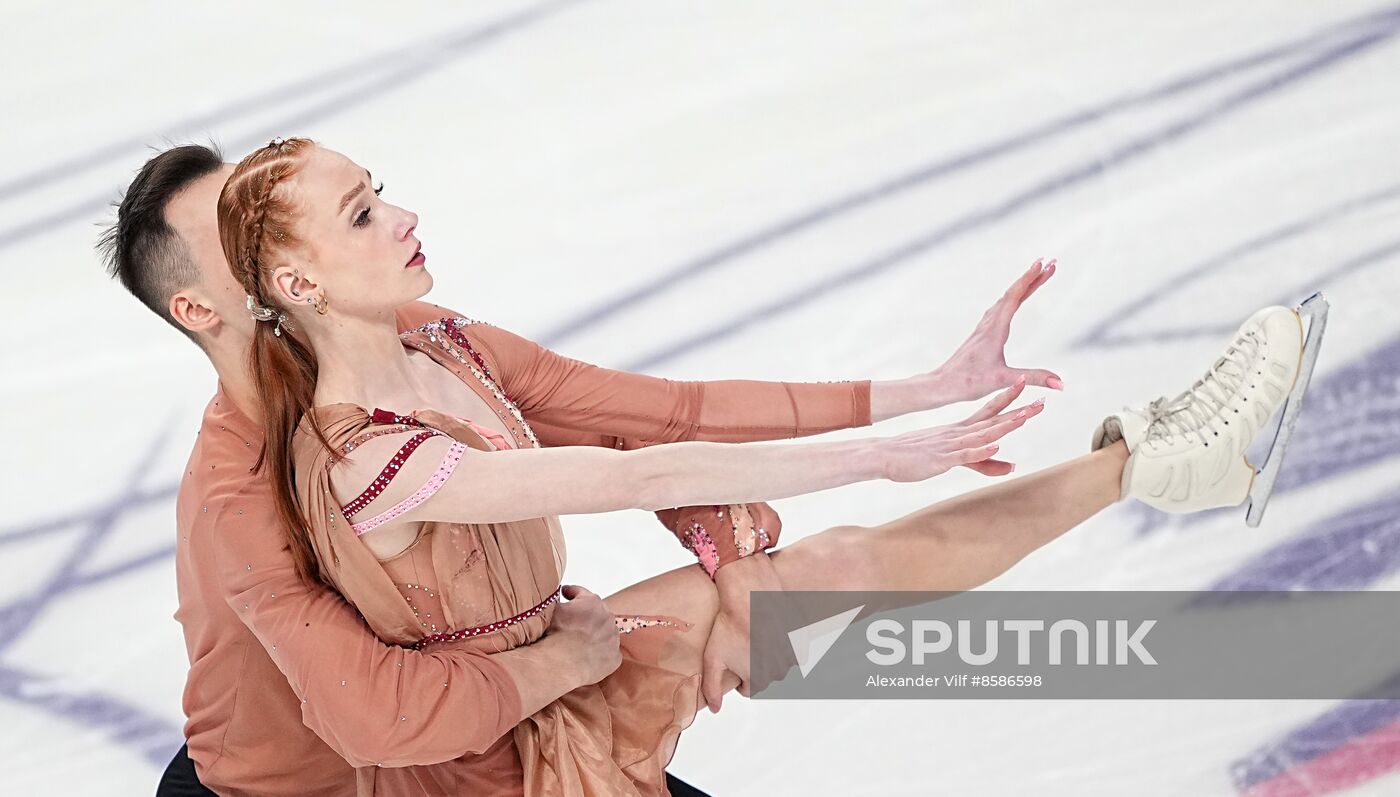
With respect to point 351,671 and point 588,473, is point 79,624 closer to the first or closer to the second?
point 351,671

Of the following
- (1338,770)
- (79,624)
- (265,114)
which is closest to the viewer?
(1338,770)

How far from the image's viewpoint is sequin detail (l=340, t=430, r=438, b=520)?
2117mm

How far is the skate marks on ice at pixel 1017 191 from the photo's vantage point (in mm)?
4023

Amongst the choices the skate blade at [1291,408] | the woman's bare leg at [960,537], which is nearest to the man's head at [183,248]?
the woman's bare leg at [960,537]

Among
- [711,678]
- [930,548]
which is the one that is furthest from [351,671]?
[930,548]

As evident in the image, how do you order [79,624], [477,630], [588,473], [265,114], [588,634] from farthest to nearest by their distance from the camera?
[265,114]
[79,624]
[588,634]
[477,630]
[588,473]

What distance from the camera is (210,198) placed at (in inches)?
94.6

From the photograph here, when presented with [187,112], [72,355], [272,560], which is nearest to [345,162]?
[272,560]

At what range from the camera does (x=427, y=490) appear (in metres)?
2.11

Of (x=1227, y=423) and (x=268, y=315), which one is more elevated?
(x=268, y=315)

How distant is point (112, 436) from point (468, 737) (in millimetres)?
2067

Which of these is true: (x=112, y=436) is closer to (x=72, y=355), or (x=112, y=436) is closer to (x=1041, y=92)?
(x=72, y=355)

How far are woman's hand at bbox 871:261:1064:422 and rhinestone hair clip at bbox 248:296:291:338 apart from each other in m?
1.07

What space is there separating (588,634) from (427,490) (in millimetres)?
454
